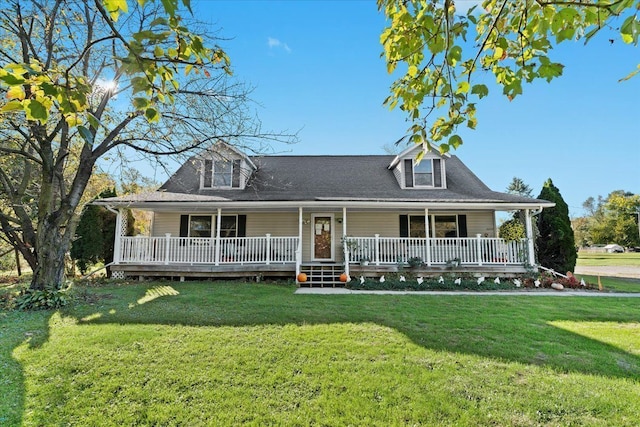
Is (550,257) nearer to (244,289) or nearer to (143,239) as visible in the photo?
(244,289)

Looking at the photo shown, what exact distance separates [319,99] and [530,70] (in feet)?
31.3

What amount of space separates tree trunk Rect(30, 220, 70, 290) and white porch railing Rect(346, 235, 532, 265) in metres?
8.39

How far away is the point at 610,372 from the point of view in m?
3.81

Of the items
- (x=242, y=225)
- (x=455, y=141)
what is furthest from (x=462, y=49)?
(x=242, y=225)

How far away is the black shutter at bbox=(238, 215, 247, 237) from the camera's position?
13273mm

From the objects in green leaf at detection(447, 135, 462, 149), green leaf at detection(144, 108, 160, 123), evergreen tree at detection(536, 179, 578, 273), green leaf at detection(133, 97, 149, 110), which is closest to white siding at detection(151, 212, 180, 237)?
green leaf at detection(144, 108, 160, 123)

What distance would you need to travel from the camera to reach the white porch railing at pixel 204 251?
11.3 meters

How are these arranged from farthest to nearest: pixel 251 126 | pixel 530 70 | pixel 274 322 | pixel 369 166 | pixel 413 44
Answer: pixel 369 166 → pixel 251 126 → pixel 274 322 → pixel 413 44 → pixel 530 70

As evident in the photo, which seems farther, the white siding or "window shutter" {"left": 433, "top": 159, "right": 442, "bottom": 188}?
"window shutter" {"left": 433, "top": 159, "right": 442, "bottom": 188}

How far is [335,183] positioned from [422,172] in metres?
3.85

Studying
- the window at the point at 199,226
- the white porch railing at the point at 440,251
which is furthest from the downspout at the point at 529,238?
the window at the point at 199,226

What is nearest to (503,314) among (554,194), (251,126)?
(251,126)

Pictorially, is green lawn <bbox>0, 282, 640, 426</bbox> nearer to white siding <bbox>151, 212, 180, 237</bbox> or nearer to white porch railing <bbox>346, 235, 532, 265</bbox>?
white porch railing <bbox>346, 235, 532, 265</bbox>

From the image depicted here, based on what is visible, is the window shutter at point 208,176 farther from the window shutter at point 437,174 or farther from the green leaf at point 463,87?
the green leaf at point 463,87
